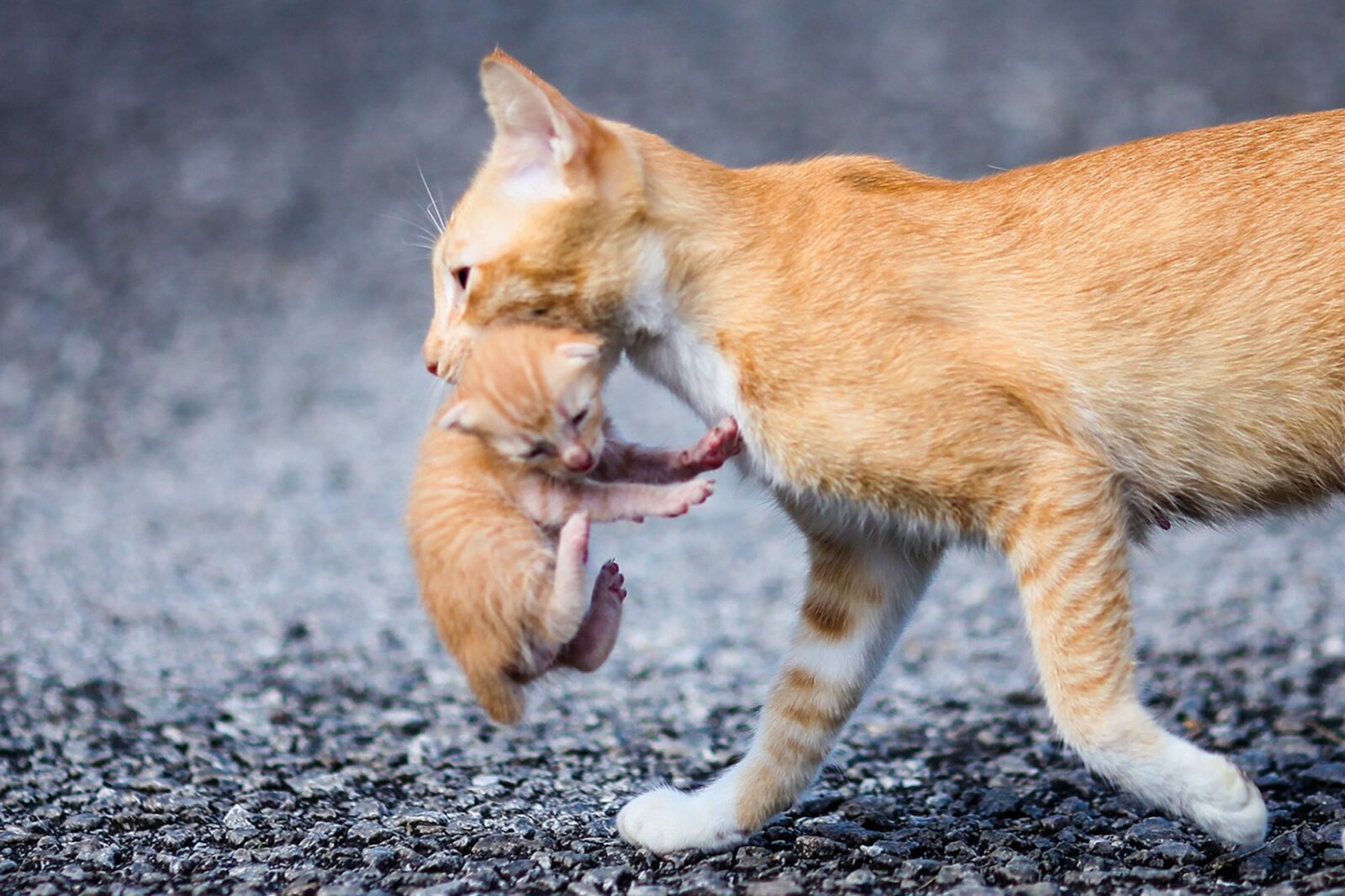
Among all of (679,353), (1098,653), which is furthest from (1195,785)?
(679,353)

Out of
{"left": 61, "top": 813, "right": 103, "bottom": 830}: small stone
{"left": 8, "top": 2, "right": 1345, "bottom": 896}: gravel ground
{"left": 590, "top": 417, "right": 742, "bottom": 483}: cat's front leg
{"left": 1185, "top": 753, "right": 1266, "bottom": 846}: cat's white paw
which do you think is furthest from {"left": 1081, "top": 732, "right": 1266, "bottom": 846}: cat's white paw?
{"left": 61, "top": 813, "right": 103, "bottom": 830}: small stone

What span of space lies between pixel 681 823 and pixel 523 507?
865 millimetres

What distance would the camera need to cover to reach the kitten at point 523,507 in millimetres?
2691

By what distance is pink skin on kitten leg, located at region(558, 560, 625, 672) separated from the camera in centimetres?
285

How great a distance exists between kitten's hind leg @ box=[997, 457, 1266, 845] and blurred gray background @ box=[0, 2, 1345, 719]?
59.6 inches

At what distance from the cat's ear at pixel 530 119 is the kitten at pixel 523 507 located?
0.38 m

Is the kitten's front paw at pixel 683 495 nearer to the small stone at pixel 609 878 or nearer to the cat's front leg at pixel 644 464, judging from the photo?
the cat's front leg at pixel 644 464

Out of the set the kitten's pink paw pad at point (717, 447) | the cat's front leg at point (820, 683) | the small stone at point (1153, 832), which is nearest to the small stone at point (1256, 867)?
the small stone at point (1153, 832)

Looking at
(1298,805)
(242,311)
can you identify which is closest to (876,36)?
(242,311)

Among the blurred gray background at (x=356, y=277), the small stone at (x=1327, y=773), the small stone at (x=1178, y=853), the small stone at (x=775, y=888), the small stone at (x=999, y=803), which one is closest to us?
the small stone at (x=775, y=888)

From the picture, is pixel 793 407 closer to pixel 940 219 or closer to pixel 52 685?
pixel 940 219

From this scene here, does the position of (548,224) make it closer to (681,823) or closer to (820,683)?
(820,683)

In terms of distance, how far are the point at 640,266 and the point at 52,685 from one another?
3062 millimetres

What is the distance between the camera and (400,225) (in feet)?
36.3
